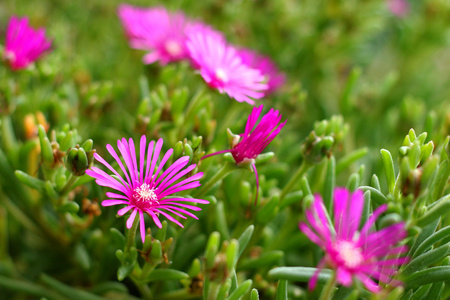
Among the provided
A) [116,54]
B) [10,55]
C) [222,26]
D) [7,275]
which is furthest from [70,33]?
[7,275]

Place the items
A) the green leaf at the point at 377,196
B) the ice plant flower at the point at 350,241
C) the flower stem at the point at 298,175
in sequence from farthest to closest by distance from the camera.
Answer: the flower stem at the point at 298,175 → the green leaf at the point at 377,196 → the ice plant flower at the point at 350,241

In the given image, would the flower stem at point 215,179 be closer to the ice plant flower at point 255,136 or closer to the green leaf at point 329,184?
the ice plant flower at point 255,136

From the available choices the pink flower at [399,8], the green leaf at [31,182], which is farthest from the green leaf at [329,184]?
the pink flower at [399,8]

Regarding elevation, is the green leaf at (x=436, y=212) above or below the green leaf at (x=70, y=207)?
below

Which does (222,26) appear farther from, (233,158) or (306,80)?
(233,158)

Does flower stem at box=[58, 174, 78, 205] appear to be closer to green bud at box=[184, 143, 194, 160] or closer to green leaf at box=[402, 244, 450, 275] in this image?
green bud at box=[184, 143, 194, 160]

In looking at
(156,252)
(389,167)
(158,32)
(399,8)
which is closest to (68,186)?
(156,252)

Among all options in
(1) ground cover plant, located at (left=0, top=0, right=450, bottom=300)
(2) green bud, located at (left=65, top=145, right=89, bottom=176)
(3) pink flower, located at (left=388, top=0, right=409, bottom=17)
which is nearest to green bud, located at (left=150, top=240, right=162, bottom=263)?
(1) ground cover plant, located at (left=0, top=0, right=450, bottom=300)

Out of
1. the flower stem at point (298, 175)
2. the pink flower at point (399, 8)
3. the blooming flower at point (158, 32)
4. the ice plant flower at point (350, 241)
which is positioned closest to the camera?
the ice plant flower at point (350, 241)
